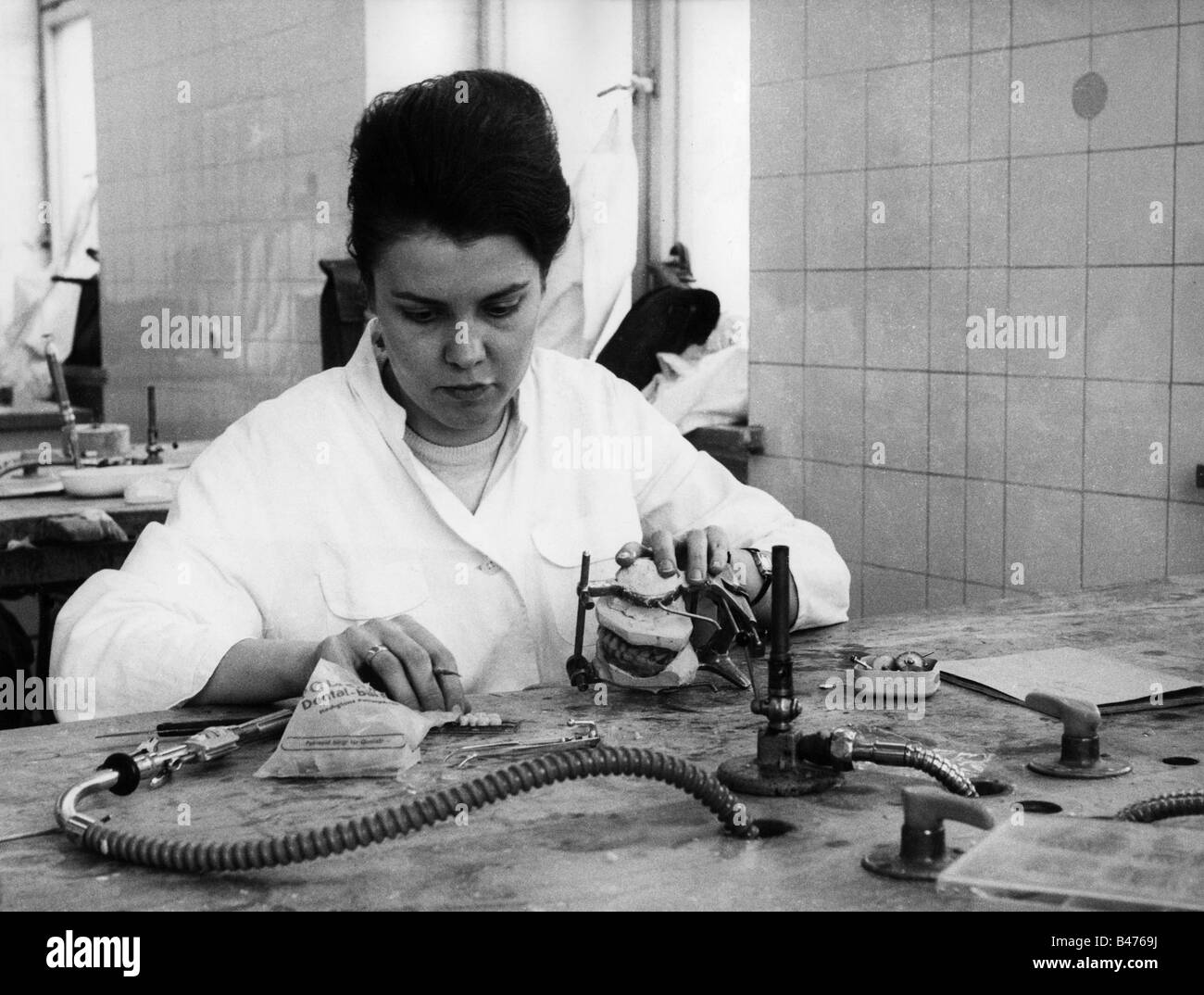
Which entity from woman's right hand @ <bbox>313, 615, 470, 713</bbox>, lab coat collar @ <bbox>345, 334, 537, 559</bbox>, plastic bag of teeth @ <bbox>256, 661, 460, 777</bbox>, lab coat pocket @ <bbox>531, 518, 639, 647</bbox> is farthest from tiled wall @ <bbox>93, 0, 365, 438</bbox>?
plastic bag of teeth @ <bbox>256, 661, 460, 777</bbox>

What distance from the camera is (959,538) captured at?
136 inches

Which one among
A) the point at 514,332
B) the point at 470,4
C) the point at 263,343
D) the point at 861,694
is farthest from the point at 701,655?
the point at 263,343

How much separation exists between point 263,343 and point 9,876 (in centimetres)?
443

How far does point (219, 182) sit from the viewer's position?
550 centimetres

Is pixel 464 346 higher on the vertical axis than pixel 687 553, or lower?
higher

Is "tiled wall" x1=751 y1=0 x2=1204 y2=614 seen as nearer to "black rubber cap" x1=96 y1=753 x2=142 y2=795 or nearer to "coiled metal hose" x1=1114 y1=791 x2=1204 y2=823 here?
"coiled metal hose" x1=1114 y1=791 x2=1204 y2=823

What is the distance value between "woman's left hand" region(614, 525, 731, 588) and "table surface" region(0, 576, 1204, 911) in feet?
0.48

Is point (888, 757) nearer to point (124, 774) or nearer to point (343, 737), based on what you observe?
point (343, 737)

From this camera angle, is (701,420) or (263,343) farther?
(263,343)

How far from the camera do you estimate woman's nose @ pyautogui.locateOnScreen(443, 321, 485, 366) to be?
1.80m

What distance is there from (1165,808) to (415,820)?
579mm

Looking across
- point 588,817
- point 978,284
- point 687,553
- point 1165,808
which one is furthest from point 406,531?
point 978,284
